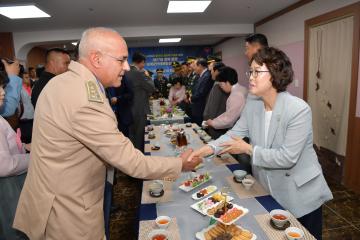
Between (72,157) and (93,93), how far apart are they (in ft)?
1.03

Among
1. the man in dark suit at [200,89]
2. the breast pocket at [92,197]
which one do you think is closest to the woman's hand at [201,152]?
the breast pocket at [92,197]

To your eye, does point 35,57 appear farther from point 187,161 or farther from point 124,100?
point 187,161

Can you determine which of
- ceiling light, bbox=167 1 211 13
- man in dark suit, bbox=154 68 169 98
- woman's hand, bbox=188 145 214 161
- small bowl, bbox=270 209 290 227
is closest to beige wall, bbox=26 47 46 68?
man in dark suit, bbox=154 68 169 98

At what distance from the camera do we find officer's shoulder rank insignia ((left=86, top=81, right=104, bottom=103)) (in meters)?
1.17

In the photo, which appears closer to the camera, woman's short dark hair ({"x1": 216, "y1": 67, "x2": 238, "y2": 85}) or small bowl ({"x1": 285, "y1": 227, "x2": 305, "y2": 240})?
small bowl ({"x1": 285, "y1": 227, "x2": 305, "y2": 240})

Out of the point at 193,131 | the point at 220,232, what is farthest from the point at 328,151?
the point at 220,232

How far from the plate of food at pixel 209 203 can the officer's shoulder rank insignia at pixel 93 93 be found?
79cm

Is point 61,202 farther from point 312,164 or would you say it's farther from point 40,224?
point 312,164

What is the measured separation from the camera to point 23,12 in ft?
15.2

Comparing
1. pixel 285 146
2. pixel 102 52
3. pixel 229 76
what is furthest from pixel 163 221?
pixel 229 76

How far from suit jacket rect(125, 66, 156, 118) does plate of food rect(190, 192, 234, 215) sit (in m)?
2.82

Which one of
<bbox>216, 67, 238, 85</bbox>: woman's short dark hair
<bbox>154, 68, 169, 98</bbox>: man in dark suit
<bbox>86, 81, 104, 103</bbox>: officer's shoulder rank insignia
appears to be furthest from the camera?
<bbox>154, 68, 169, 98</bbox>: man in dark suit

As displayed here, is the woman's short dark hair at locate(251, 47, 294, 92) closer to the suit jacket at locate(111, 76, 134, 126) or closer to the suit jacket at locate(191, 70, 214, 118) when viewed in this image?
the suit jacket at locate(111, 76, 134, 126)

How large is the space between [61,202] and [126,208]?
2187 millimetres
